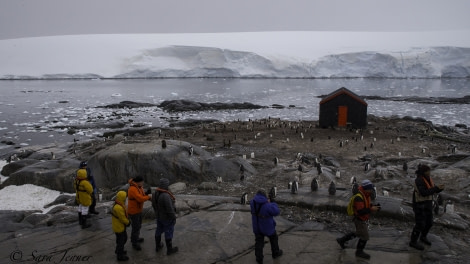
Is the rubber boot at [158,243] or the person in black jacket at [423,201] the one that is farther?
the rubber boot at [158,243]

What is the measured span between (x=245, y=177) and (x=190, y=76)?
77.7 m

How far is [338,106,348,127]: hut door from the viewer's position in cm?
2278

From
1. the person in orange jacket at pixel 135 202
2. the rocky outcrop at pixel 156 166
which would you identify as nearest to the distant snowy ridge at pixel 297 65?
the rocky outcrop at pixel 156 166

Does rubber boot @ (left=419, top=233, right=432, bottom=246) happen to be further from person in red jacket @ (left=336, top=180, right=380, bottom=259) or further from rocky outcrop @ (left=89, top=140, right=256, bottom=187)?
rocky outcrop @ (left=89, top=140, right=256, bottom=187)

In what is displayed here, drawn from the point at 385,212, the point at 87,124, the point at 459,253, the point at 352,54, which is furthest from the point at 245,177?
the point at 352,54

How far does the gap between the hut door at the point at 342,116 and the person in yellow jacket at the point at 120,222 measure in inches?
717

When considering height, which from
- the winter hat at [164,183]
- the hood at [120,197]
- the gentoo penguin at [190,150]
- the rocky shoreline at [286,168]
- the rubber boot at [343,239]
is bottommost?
the rocky shoreline at [286,168]

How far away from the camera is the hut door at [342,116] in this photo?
22.8 m

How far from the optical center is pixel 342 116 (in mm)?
22922

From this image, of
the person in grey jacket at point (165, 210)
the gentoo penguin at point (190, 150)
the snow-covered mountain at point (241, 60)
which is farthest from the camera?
the snow-covered mountain at point (241, 60)

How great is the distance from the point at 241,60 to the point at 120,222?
78.4 metres

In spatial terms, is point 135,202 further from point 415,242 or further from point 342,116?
point 342,116

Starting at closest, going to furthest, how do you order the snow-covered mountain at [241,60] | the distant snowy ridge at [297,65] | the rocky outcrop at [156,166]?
the rocky outcrop at [156,166] < the distant snowy ridge at [297,65] < the snow-covered mountain at [241,60]

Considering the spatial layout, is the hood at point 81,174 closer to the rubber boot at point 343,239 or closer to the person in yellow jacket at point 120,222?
the person in yellow jacket at point 120,222
